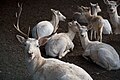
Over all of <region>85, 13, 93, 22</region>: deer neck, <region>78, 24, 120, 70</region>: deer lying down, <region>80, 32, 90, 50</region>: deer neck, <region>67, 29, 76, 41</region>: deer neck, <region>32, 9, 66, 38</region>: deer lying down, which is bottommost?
<region>78, 24, 120, 70</region>: deer lying down

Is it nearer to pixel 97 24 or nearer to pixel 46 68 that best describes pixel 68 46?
pixel 97 24

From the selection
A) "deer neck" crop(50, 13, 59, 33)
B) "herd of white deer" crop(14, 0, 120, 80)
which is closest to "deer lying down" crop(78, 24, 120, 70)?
"herd of white deer" crop(14, 0, 120, 80)

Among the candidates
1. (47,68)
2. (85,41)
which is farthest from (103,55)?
(47,68)

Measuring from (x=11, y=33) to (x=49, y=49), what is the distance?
4.75 feet

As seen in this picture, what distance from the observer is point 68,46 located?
6.37 m

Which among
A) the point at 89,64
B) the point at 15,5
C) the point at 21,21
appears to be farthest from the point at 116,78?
the point at 15,5

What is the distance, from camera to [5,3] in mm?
9438

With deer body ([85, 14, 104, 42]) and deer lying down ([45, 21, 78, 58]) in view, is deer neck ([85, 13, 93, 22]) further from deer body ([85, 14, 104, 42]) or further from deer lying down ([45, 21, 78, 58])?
deer lying down ([45, 21, 78, 58])

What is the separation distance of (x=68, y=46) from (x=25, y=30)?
1.45 metres

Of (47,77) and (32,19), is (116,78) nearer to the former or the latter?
(47,77)

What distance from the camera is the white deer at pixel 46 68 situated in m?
4.43

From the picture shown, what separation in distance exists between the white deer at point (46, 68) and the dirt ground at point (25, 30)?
0.71 metres

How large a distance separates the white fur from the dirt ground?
710 mm

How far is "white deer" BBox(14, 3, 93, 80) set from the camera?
4.43m
